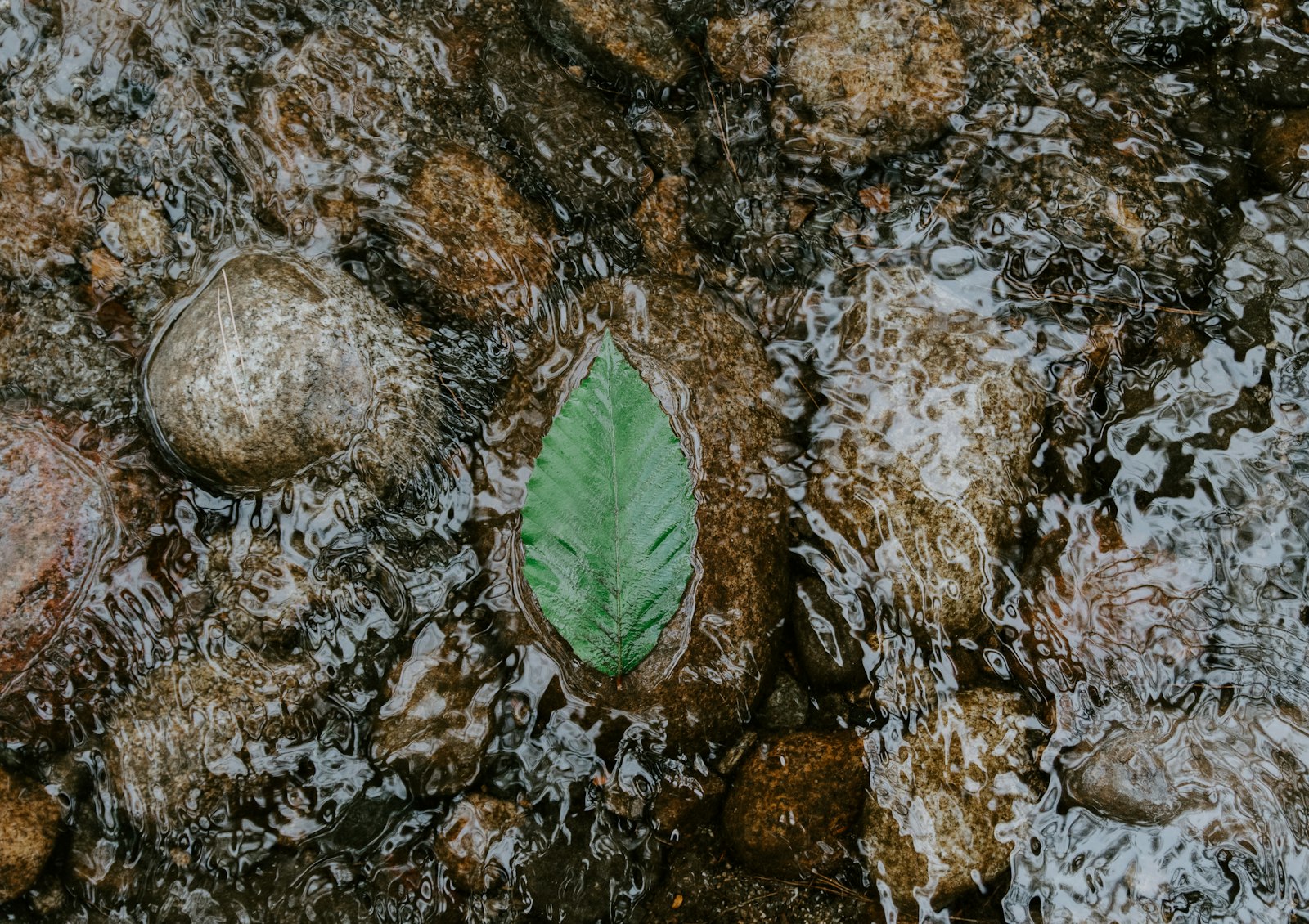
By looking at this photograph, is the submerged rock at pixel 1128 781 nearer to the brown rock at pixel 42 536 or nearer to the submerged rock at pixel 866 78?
the submerged rock at pixel 866 78

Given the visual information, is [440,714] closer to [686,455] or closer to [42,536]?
[686,455]

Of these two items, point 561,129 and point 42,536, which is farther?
point 561,129

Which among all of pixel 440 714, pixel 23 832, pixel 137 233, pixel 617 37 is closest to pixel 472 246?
pixel 617 37

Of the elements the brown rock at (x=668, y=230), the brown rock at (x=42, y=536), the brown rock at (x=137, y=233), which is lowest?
the brown rock at (x=42, y=536)

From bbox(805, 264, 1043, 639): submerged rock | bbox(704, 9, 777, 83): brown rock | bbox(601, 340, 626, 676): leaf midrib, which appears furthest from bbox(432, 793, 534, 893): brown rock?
bbox(704, 9, 777, 83): brown rock

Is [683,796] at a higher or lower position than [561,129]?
lower

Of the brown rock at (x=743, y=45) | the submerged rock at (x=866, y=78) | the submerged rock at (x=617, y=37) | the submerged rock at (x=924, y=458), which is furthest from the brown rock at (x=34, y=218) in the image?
the submerged rock at (x=924, y=458)
